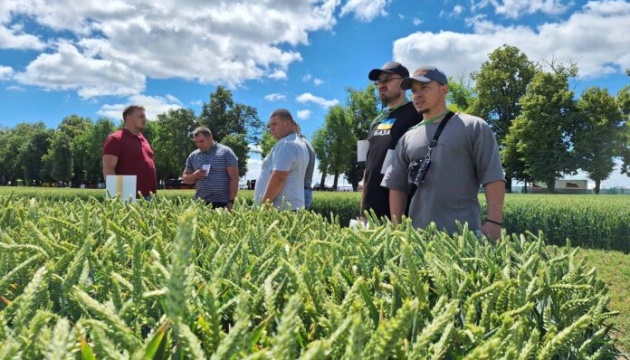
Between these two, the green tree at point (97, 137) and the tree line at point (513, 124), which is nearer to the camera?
the tree line at point (513, 124)

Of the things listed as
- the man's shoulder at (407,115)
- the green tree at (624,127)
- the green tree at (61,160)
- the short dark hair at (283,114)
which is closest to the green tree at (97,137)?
the green tree at (61,160)

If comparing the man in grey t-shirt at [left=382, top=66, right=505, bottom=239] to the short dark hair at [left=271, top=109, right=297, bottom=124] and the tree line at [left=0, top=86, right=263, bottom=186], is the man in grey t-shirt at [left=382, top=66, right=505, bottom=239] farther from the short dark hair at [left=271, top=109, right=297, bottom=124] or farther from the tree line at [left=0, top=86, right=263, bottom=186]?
the tree line at [left=0, top=86, right=263, bottom=186]

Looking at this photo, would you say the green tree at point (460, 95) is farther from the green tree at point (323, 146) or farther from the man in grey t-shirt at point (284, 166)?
the man in grey t-shirt at point (284, 166)

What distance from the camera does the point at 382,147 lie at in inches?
183

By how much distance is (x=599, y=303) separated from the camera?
1.37m

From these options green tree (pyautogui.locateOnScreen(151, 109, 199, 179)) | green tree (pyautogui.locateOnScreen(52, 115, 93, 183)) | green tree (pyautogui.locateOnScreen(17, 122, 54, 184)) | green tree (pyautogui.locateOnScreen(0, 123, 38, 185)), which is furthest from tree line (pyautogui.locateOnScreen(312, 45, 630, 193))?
green tree (pyautogui.locateOnScreen(0, 123, 38, 185))

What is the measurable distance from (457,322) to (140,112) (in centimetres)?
619

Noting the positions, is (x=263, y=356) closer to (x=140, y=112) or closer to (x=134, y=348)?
(x=134, y=348)

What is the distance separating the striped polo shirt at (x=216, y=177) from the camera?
6953 millimetres

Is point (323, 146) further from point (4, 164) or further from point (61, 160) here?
point (4, 164)

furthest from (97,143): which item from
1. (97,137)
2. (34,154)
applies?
(34,154)

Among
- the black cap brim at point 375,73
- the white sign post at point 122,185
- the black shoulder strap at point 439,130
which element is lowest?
the white sign post at point 122,185

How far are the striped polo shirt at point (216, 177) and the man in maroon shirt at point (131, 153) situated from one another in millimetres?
717

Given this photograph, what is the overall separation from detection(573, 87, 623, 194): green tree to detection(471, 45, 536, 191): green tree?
247 inches
